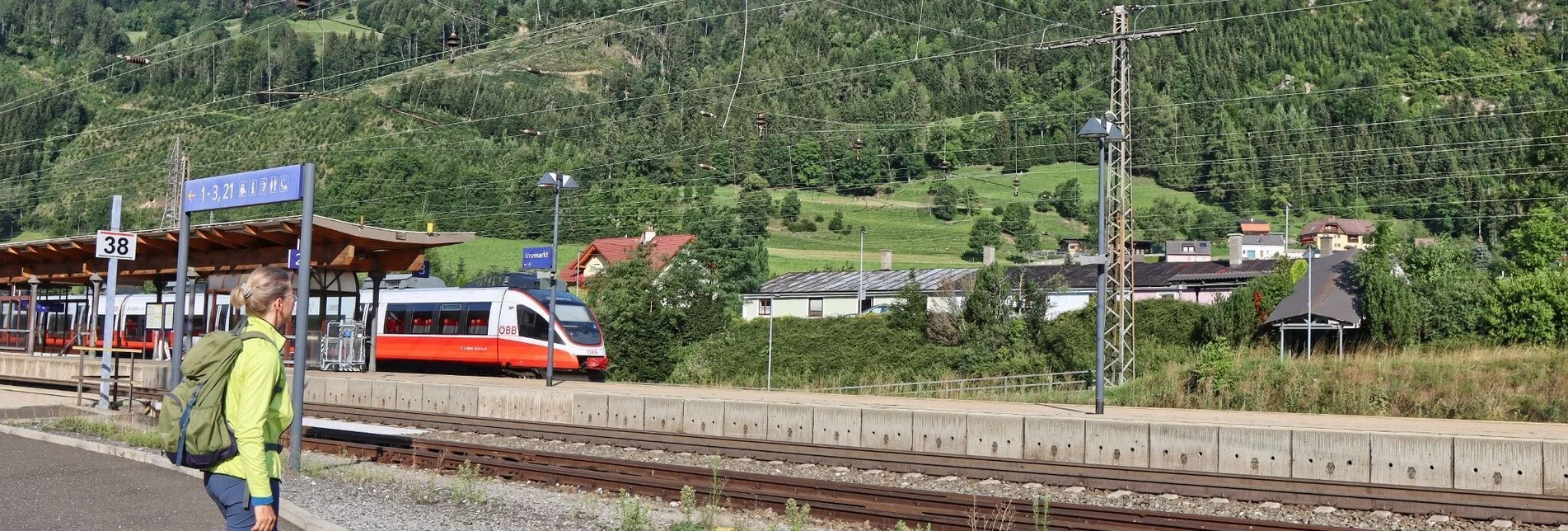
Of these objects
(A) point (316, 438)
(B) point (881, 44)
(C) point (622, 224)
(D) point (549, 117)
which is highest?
(B) point (881, 44)

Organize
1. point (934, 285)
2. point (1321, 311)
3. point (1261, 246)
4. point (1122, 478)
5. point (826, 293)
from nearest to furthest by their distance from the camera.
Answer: point (1122, 478)
point (1321, 311)
point (934, 285)
point (826, 293)
point (1261, 246)

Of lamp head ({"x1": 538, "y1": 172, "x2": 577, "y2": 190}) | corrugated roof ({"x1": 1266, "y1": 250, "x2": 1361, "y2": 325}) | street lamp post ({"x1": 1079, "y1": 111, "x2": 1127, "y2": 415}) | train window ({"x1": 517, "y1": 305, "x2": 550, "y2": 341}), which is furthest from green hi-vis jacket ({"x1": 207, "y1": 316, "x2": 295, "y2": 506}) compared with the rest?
corrugated roof ({"x1": 1266, "y1": 250, "x2": 1361, "y2": 325})

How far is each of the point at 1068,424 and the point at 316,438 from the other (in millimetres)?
10323

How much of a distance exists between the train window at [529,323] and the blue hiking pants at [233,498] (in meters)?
28.0

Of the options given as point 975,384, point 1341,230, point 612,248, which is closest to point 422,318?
point 975,384

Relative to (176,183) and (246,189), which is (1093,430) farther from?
(176,183)

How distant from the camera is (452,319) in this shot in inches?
1382

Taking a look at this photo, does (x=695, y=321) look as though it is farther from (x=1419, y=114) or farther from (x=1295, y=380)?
(x=1419, y=114)

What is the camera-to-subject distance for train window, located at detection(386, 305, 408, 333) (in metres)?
36.8

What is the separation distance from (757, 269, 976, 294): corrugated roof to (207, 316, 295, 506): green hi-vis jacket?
175 feet

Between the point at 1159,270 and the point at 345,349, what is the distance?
4519 centimetres

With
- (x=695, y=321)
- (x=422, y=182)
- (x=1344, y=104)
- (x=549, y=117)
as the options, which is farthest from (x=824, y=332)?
(x=1344, y=104)

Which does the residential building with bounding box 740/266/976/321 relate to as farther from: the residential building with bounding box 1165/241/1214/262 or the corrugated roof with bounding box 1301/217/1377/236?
the corrugated roof with bounding box 1301/217/1377/236

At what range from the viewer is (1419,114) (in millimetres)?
134625
